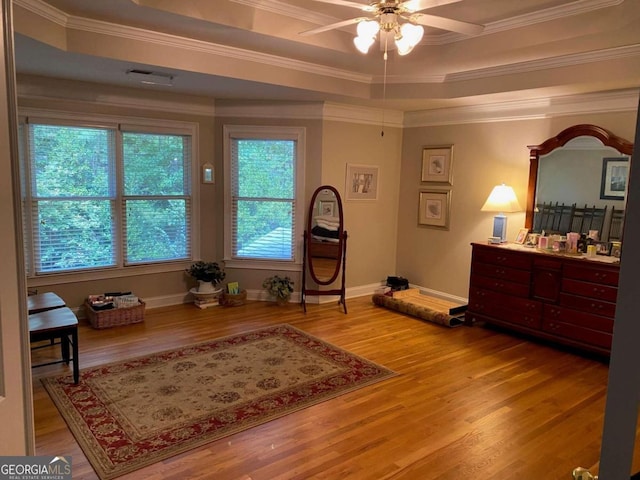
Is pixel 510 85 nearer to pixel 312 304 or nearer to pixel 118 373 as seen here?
pixel 312 304

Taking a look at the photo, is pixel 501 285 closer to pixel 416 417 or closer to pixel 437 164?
pixel 437 164

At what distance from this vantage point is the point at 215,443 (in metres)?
2.75

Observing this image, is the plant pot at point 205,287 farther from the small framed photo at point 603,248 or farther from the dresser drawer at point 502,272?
the small framed photo at point 603,248

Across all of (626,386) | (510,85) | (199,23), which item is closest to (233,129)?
(199,23)

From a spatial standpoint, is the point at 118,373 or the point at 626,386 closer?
the point at 626,386

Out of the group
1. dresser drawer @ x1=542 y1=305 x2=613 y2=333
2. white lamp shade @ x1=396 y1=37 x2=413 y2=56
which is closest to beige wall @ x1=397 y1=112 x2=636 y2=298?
dresser drawer @ x1=542 y1=305 x2=613 y2=333

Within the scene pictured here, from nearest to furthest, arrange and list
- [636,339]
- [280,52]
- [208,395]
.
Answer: [636,339] < [208,395] < [280,52]

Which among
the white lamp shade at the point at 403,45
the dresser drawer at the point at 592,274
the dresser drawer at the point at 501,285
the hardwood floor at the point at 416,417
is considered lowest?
the hardwood floor at the point at 416,417

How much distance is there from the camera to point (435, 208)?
5.85m

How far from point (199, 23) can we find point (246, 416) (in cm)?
285

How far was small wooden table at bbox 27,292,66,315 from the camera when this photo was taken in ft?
11.8

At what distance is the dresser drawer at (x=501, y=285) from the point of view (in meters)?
4.53

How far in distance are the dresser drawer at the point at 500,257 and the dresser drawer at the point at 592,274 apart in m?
0.39

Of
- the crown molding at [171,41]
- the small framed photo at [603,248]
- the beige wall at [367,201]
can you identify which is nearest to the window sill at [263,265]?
the beige wall at [367,201]
